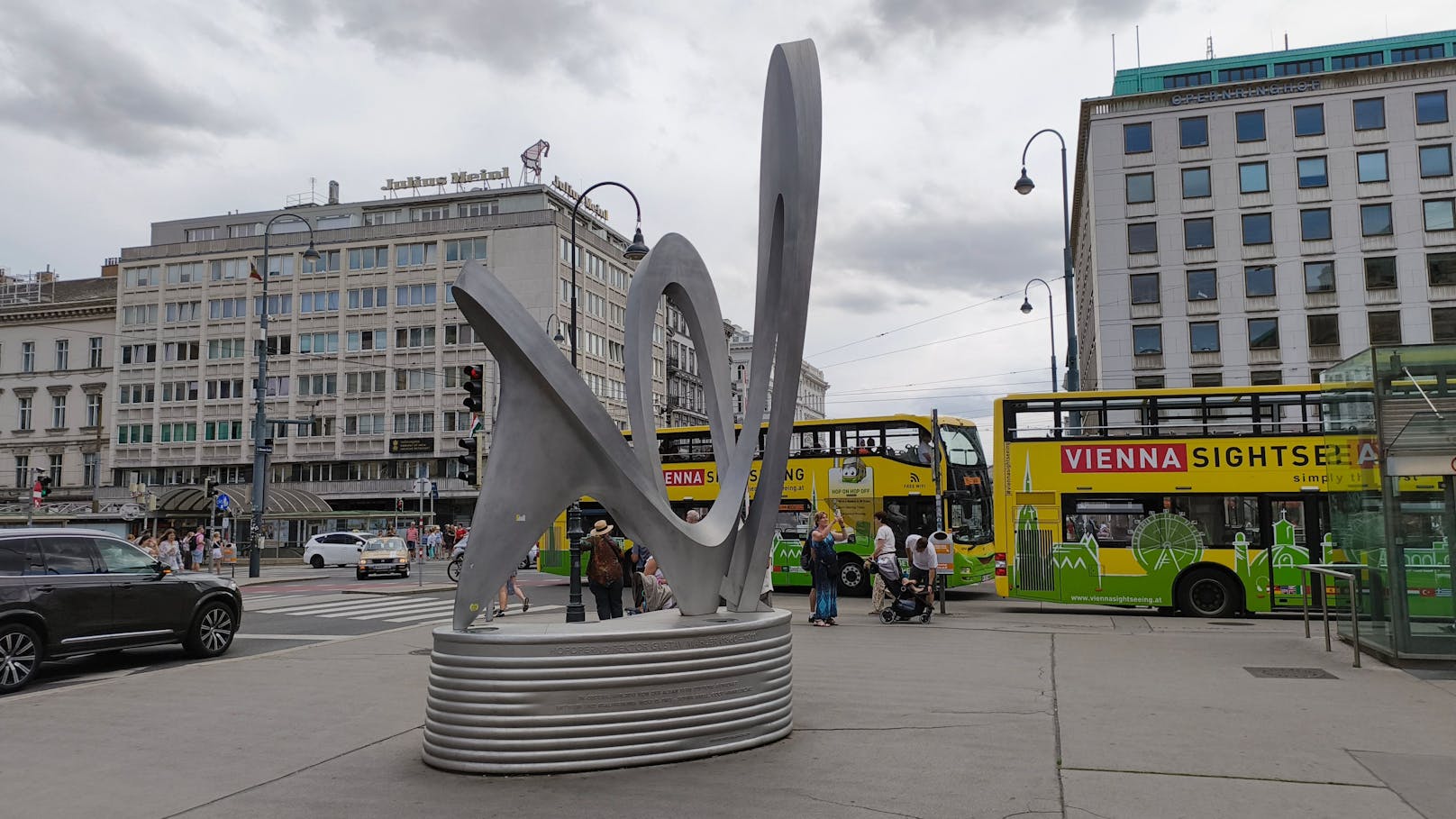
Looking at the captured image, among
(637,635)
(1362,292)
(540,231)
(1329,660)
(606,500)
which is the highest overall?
(540,231)

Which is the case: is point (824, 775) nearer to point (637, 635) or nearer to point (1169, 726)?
point (637, 635)

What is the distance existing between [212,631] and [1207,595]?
604 inches

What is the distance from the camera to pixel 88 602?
11938mm

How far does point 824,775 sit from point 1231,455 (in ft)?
43.0

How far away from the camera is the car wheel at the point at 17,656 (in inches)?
432

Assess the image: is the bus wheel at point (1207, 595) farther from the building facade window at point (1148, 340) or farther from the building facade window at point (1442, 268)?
the building facade window at point (1442, 268)

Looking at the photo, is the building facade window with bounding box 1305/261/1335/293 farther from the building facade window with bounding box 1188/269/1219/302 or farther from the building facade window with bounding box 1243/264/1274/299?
the building facade window with bounding box 1188/269/1219/302

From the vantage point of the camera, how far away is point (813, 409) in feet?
419

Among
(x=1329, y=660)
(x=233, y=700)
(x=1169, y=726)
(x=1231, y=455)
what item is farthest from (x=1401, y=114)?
(x=233, y=700)

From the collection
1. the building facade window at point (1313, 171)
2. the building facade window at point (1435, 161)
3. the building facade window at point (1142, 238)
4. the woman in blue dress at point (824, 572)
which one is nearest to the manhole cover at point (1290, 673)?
the woman in blue dress at point (824, 572)

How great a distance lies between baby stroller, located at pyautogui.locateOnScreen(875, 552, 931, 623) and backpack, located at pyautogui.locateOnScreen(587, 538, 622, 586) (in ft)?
15.6

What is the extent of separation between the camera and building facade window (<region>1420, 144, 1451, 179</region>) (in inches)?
1976

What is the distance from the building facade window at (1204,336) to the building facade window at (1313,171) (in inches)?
326

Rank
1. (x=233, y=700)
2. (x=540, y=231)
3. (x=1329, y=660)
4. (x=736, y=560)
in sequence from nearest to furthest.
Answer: (x=736, y=560), (x=233, y=700), (x=1329, y=660), (x=540, y=231)
